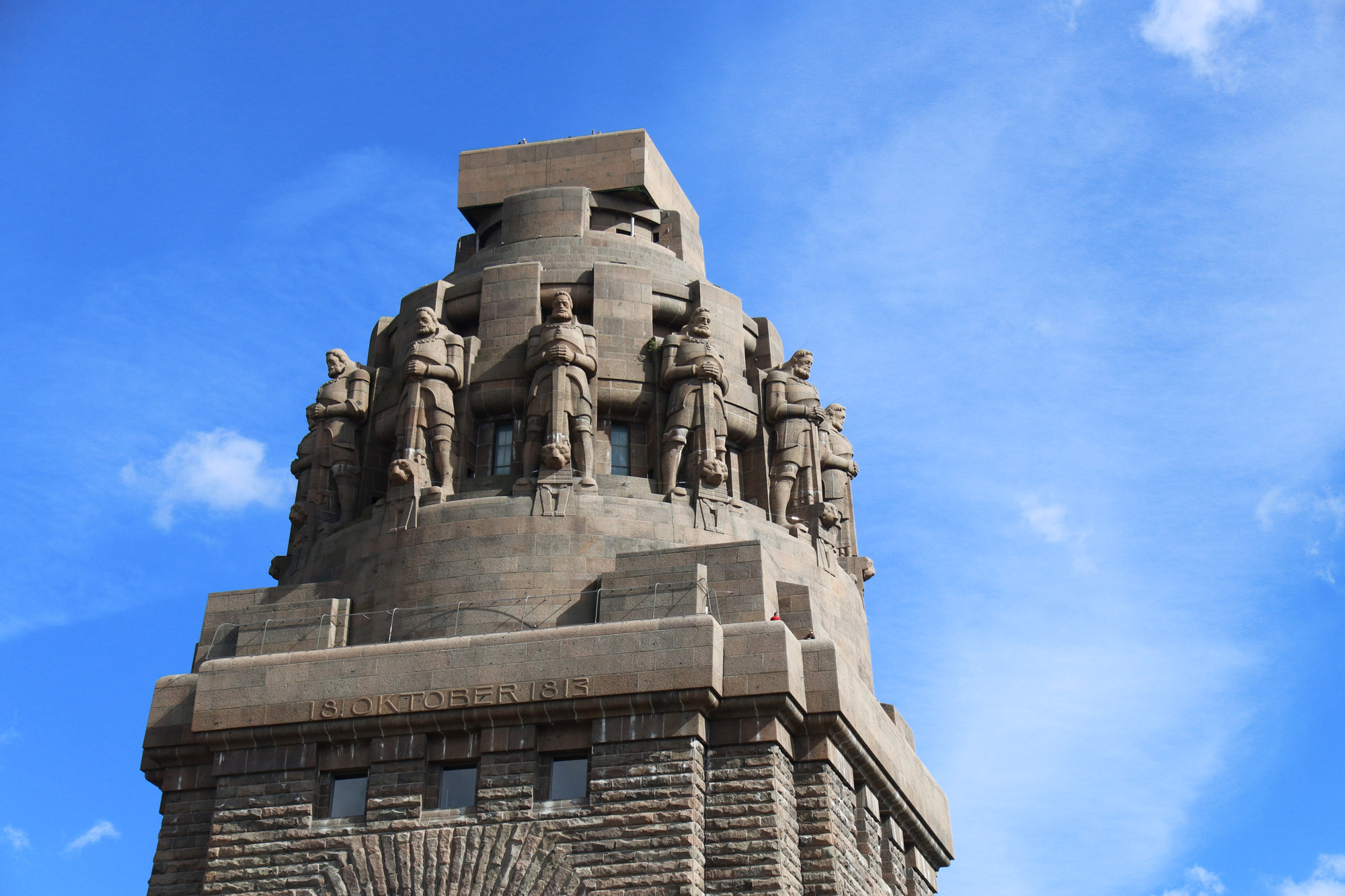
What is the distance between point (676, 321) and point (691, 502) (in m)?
5.41

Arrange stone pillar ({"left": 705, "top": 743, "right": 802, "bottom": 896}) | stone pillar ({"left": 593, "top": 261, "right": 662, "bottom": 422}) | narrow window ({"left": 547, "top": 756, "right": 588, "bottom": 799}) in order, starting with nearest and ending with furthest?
stone pillar ({"left": 705, "top": 743, "right": 802, "bottom": 896}), narrow window ({"left": 547, "top": 756, "right": 588, "bottom": 799}), stone pillar ({"left": 593, "top": 261, "right": 662, "bottom": 422})

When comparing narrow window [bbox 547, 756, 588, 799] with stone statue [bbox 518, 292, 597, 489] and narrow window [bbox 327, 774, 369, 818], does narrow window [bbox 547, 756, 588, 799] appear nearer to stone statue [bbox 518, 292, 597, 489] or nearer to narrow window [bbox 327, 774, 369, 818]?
narrow window [bbox 327, 774, 369, 818]

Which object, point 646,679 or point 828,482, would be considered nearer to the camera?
point 646,679

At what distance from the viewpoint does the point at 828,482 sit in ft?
124

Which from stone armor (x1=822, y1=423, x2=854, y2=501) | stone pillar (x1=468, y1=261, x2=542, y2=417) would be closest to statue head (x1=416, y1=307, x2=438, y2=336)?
stone pillar (x1=468, y1=261, x2=542, y2=417)

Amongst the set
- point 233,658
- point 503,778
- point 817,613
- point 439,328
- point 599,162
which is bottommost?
point 503,778

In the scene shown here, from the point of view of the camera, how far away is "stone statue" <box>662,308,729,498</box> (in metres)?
34.0

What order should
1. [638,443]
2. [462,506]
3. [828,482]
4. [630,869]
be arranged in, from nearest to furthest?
1. [630,869]
2. [462,506]
3. [638,443]
4. [828,482]

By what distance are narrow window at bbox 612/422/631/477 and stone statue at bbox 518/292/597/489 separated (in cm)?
115

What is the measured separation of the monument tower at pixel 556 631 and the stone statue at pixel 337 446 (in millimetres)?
60

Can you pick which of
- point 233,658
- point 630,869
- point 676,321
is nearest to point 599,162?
point 676,321

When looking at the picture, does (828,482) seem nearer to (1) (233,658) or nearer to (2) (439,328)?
(2) (439,328)

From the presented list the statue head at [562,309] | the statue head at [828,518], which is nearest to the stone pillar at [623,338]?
the statue head at [562,309]

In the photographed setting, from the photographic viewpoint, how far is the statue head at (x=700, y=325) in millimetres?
35781
